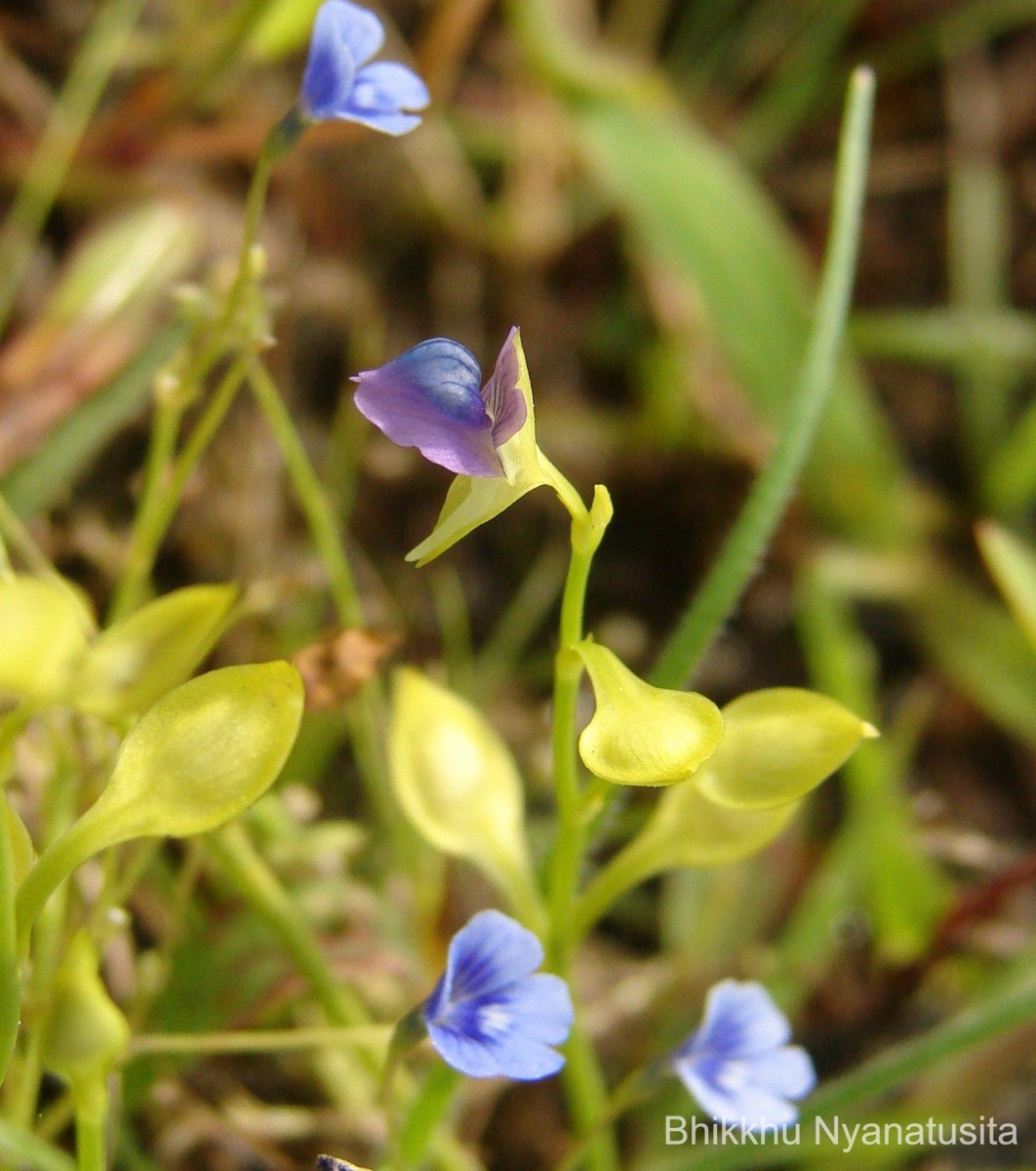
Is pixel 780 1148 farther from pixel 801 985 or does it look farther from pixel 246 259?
pixel 246 259

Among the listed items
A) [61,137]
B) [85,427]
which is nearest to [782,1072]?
[85,427]

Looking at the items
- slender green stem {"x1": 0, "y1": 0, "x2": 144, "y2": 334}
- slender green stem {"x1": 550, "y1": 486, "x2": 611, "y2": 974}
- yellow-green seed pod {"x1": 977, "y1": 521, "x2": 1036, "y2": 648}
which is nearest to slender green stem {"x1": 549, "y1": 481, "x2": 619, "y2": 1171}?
slender green stem {"x1": 550, "y1": 486, "x2": 611, "y2": 974}

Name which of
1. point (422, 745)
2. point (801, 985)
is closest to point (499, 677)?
point (801, 985)

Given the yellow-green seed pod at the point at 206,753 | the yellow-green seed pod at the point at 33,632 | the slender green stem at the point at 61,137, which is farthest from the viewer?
the slender green stem at the point at 61,137

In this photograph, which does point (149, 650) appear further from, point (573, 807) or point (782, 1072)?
point (782, 1072)

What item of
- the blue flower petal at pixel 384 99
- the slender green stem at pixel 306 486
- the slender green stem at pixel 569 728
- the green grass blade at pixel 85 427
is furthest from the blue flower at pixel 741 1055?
the green grass blade at pixel 85 427

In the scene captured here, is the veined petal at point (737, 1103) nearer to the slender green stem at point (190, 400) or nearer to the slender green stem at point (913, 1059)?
the slender green stem at point (913, 1059)
